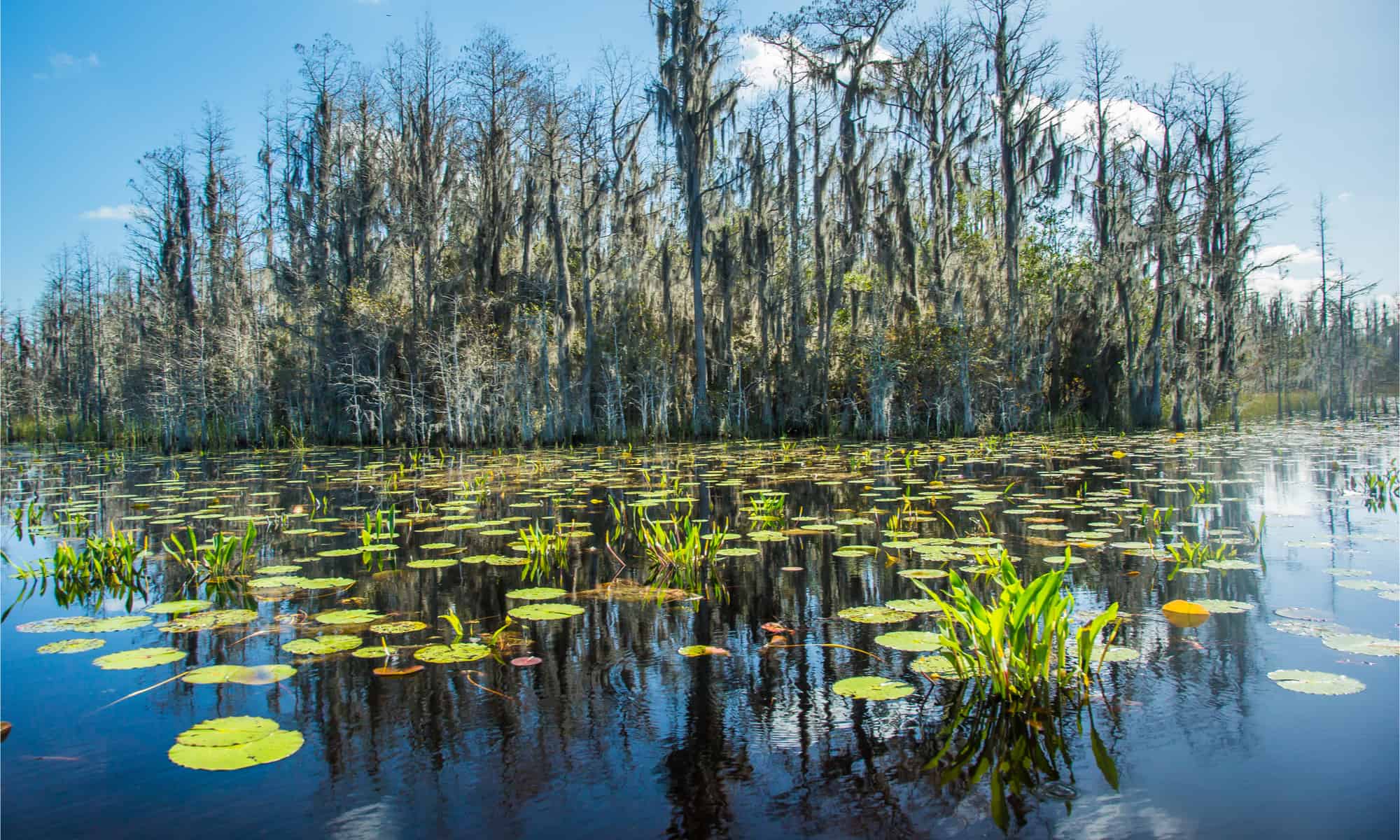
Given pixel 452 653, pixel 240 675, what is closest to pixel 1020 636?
pixel 452 653

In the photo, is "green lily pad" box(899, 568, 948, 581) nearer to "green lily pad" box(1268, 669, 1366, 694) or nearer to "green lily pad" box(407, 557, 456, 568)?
"green lily pad" box(1268, 669, 1366, 694)

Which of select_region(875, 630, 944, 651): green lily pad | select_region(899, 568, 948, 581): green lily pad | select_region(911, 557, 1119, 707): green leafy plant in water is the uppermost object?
select_region(911, 557, 1119, 707): green leafy plant in water

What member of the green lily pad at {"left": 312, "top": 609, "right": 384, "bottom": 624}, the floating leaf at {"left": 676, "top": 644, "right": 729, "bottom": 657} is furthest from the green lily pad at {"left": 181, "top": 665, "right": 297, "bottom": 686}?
the floating leaf at {"left": 676, "top": 644, "right": 729, "bottom": 657}

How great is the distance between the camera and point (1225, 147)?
1966 centimetres

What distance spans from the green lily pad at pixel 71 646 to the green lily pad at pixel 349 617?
0.85 m

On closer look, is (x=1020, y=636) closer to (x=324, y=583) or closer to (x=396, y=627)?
(x=396, y=627)

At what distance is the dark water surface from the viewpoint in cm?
186

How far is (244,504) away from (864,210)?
15.3 m

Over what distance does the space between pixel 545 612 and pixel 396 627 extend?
2.13ft

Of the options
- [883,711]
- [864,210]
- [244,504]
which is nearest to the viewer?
[883,711]

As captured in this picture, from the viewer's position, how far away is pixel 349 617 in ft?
11.5

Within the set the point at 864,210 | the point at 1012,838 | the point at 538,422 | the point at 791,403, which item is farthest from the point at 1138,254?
the point at 1012,838

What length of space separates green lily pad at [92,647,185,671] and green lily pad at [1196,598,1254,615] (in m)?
4.39

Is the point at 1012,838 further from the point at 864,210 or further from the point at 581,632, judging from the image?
the point at 864,210
